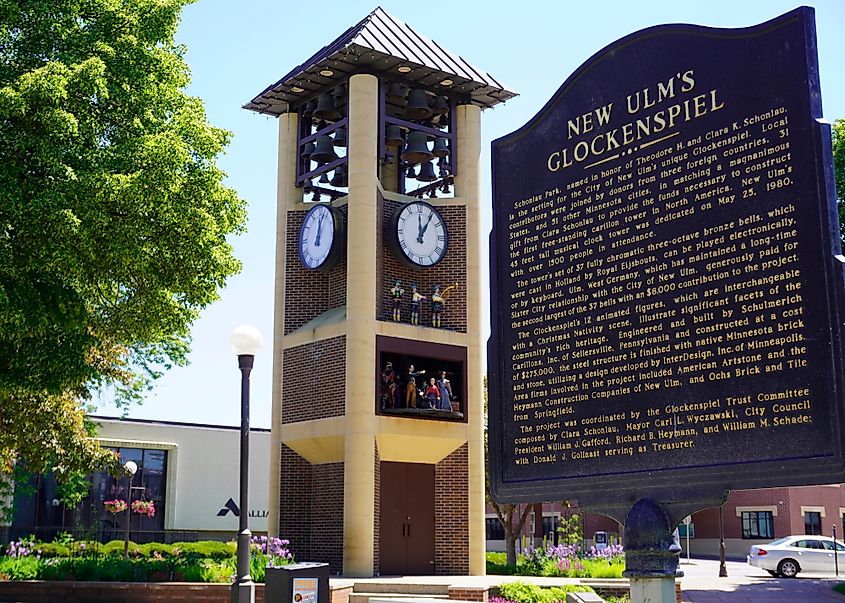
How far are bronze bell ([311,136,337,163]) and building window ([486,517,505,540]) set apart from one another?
45.3 metres

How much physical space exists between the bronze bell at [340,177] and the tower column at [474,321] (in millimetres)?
3417

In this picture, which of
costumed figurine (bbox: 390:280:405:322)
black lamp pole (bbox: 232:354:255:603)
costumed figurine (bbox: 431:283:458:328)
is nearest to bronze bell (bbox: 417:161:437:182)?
costumed figurine (bbox: 431:283:458:328)

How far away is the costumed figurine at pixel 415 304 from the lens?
29734 mm

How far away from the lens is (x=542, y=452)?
24.2 ft

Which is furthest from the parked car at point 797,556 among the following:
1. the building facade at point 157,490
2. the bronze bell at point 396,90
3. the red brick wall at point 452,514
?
the building facade at point 157,490

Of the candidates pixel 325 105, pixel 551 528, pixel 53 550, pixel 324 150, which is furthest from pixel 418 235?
pixel 551 528

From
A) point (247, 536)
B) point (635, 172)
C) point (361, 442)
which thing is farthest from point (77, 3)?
point (635, 172)

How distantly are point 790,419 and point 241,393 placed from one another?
35.0 feet

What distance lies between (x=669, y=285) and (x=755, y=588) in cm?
2674

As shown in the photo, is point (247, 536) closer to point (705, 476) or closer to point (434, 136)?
point (705, 476)

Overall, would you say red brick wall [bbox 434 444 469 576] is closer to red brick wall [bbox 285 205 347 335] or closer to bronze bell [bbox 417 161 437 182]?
red brick wall [bbox 285 205 347 335]

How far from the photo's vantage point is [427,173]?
105 feet

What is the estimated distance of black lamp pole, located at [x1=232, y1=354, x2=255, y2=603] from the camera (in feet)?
48.6

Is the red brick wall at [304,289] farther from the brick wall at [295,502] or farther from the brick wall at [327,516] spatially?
the brick wall at [327,516]
